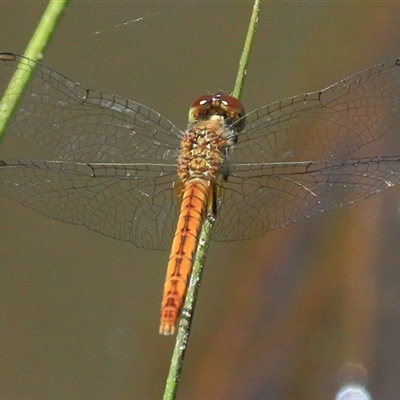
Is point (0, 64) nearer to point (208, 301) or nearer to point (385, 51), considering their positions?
point (208, 301)

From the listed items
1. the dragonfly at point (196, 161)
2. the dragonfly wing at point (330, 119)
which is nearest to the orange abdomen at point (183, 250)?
the dragonfly at point (196, 161)

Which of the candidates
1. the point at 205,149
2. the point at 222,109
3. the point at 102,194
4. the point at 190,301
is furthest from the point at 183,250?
the point at 222,109

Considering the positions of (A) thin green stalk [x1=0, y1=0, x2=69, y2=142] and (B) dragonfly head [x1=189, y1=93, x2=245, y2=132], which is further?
(B) dragonfly head [x1=189, y1=93, x2=245, y2=132]

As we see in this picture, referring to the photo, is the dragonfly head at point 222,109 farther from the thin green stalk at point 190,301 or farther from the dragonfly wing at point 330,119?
the thin green stalk at point 190,301

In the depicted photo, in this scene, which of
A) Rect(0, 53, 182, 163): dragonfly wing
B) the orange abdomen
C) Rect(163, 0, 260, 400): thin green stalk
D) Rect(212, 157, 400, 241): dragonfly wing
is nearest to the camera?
Rect(163, 0, 260, 400): thin green stalk

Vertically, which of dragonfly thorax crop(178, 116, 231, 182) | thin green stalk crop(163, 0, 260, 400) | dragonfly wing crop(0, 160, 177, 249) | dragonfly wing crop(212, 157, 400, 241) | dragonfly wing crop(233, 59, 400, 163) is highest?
dragonfly wing crop(233, 59, 400, 163)

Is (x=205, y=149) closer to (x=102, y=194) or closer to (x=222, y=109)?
(x=222, y=109)

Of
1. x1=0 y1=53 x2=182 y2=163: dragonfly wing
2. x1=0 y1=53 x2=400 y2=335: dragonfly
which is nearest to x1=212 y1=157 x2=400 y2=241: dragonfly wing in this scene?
x1=0 y1=53 x2=400 y2=335: dragonfly

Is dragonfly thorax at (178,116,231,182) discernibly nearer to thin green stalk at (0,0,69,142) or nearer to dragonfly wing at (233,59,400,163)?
dragonfly wing at (233,59,400,163)
